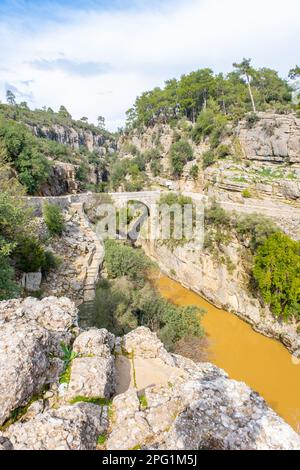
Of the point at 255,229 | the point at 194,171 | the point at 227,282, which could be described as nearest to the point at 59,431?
the point at 255,229

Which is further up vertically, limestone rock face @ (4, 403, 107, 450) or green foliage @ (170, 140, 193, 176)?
green foliage @ (170, 140, 193, 176)

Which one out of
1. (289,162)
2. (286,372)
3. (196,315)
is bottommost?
(286,372)

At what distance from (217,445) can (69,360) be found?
215 cm

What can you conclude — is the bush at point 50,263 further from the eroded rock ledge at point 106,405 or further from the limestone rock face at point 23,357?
the eroded rock ledge at point 106,405

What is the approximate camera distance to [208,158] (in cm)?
2361

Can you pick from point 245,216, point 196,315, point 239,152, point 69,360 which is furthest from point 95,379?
point 239,152

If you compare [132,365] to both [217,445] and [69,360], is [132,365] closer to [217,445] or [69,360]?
[69,360]

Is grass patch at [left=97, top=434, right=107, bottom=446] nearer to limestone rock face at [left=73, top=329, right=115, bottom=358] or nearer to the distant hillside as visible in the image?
limestone rock face at [left=73, top=329, right=115, bottom=358]

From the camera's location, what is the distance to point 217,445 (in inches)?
90.5

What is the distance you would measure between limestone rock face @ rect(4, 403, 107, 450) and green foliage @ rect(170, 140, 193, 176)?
84.6 feet

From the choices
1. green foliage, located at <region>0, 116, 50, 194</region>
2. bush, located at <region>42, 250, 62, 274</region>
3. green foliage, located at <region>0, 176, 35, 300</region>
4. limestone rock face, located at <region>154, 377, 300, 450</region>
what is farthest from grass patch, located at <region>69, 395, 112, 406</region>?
A: green foliage, located at <region>0, 116, 50, 194</region>

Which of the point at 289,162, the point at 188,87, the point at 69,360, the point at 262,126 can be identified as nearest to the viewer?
the point at 69,360

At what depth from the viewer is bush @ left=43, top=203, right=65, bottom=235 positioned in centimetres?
1278

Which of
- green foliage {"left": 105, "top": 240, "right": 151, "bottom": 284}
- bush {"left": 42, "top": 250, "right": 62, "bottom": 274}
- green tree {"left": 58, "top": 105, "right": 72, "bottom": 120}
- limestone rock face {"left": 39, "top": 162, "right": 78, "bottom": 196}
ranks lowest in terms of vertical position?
green foliage {"left": 105, "top": 240, "right": 151, "bottom": 284}
